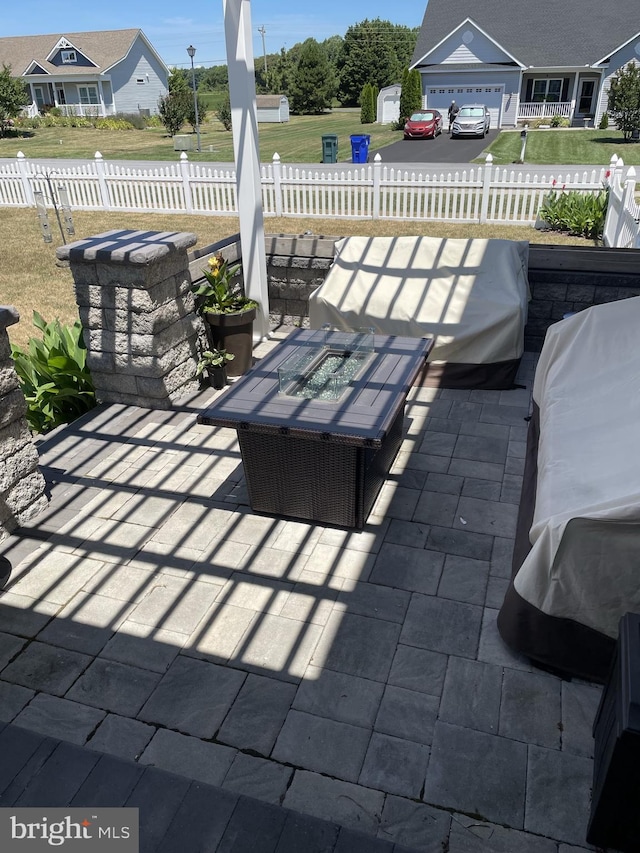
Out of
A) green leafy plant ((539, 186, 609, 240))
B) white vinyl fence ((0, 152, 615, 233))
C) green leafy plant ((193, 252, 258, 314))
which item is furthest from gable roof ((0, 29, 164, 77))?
green leafy plant ((193, 252, 258, 314))

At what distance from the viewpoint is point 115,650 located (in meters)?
3.12

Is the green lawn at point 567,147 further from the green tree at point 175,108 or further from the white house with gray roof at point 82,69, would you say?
the white house with gray roof at point 82,69

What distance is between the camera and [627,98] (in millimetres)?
24625

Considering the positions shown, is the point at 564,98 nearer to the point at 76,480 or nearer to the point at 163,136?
the point at 163,136

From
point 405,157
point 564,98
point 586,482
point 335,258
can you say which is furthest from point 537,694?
point 564,98

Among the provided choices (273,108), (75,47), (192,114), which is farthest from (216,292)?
(75,47)

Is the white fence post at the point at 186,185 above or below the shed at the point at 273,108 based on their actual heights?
below

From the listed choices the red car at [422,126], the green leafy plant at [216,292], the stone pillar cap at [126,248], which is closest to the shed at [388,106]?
the red car at [422,126]

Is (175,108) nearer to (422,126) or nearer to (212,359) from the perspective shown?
(422,126)

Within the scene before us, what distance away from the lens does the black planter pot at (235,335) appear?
5773 mm

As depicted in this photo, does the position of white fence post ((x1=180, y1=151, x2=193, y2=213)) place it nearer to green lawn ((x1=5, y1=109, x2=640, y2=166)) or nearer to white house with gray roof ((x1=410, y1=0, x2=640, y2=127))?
green lawn ((x1=5, y1=109, x2=640, y2=166))

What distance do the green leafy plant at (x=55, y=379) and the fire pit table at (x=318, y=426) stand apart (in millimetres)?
2205

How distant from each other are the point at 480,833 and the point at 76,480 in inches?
137

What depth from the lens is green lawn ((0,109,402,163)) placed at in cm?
2523
